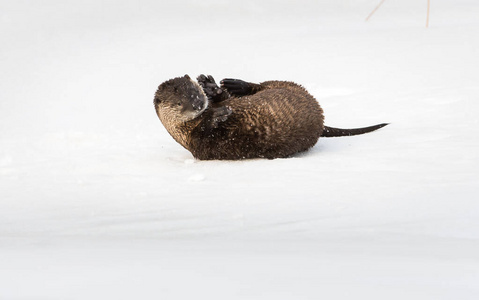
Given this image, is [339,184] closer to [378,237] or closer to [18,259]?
[378,237]

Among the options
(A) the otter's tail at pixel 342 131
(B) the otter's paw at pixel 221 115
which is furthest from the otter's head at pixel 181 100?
(A) the otter's tail at pixel 342 131

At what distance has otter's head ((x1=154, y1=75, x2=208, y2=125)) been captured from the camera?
4.57m

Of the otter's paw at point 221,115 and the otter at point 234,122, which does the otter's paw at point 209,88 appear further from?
the otter's paw at point 221,115

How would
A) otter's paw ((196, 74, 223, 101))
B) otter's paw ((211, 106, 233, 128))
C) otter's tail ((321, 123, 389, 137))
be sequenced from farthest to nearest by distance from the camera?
1. otter's tail ((321, 123, 389, 137))
2. otter's paw ((196, 74, 223, 101))
3. otter's paw ((211, 106, 233, 128))

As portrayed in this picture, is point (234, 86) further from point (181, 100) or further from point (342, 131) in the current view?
point (342, 131)

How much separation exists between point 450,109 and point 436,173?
7.91ft

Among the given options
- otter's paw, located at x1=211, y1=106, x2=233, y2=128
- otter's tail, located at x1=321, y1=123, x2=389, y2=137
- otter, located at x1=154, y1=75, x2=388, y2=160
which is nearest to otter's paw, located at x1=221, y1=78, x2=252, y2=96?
otter, located at x1=154, y1=75, x2=388, y2=160

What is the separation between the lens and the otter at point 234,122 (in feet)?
14.8

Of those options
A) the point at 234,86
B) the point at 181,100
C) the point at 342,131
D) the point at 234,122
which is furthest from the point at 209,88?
the point at 342,131

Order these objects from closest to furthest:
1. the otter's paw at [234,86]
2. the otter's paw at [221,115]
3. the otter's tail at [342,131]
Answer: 1. the otter's paw at [221,115]
2. the otter's paw at [234,86]
3. the otter's tail at [342,131]

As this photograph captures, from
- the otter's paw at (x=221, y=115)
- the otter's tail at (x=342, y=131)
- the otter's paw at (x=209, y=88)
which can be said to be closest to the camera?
the otter's paw at (x=221, y=115)

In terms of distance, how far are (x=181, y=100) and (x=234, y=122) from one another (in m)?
0.40

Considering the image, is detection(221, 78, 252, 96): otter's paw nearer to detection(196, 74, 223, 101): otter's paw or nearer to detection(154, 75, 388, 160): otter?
detection(196, 74, 223, 101): otter's paw

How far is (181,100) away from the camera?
4.57 metres
